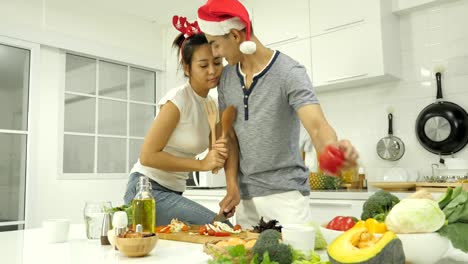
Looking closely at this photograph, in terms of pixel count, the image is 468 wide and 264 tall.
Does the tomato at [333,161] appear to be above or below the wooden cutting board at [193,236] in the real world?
above

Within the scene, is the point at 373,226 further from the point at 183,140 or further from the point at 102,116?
the point at 102,116

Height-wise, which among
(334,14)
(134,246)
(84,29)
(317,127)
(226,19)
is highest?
(84,29)

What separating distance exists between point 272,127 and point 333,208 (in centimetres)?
139

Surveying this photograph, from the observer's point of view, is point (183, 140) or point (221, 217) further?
point (183, 140)

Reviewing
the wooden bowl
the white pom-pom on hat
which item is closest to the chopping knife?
the wooden bowl

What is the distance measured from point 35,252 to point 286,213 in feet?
2.73

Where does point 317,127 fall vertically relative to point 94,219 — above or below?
above

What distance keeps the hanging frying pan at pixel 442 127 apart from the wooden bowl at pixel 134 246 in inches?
94.4

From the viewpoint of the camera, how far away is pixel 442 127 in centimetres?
282

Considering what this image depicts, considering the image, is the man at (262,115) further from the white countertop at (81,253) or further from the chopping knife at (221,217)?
the white countertop at (81,253)

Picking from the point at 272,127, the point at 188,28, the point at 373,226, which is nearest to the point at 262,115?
the point at 272,127

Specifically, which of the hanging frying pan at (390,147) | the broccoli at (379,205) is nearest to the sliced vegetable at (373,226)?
the broccoli at (379,205)

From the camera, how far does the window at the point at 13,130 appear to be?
125 inches

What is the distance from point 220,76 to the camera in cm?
170
